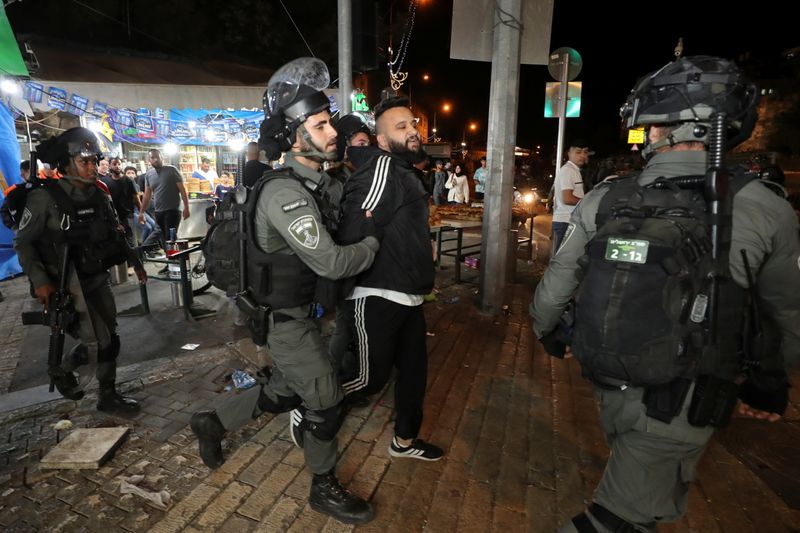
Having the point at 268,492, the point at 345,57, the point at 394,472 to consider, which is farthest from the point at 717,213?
the point at 345,57

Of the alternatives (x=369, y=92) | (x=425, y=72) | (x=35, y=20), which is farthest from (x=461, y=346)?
(x=425, y=72)

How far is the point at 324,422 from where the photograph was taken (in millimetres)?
2354

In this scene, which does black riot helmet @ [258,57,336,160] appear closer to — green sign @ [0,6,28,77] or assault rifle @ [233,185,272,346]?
assault rifle @ [233,185,272,346]

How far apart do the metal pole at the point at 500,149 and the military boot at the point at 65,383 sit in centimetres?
431

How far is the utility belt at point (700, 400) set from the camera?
1.53 meters

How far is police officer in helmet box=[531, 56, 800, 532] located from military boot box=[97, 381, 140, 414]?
3.27 meters

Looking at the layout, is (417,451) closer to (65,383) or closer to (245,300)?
(245,300)

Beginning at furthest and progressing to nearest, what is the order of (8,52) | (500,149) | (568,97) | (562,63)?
(568,97)
(562,63)
(8,52)
(500,149)

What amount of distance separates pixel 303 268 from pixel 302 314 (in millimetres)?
261

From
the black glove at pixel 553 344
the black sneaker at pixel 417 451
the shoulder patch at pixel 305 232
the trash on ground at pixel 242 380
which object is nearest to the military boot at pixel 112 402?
the trash on ground at pixel 242 380

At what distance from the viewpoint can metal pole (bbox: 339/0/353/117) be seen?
16.3 feet

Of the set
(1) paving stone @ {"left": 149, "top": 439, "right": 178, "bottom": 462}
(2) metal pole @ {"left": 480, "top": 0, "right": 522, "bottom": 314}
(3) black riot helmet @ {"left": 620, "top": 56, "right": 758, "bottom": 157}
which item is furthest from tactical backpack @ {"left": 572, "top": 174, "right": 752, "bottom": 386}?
(2) metal pole @ {"left": 480, "top": 0, "right": 522, "bottom": 314}

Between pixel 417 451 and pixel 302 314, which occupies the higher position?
pixel 302 314

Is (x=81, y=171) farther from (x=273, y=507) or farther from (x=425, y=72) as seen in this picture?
(x=425, y=72)
